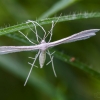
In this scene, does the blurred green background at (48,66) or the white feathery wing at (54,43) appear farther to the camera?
the blurred green background at (48,66)

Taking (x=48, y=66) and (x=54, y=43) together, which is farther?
(x=48, y=66)

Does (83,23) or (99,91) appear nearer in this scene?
(99,91)

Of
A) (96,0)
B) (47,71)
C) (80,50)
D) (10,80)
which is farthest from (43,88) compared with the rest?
(96,0)

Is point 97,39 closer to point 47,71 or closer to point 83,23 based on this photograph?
point 83,23

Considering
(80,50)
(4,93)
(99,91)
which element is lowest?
(4,93)

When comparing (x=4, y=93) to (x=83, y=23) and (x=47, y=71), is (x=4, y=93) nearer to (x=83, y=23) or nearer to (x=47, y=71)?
(x=47, y=71)

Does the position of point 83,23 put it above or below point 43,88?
above

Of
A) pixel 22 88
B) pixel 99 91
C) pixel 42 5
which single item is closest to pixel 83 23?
pixel 42 5

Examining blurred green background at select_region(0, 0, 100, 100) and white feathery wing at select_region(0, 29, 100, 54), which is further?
blurred green background at select_region(0, 0, 100, 100)
